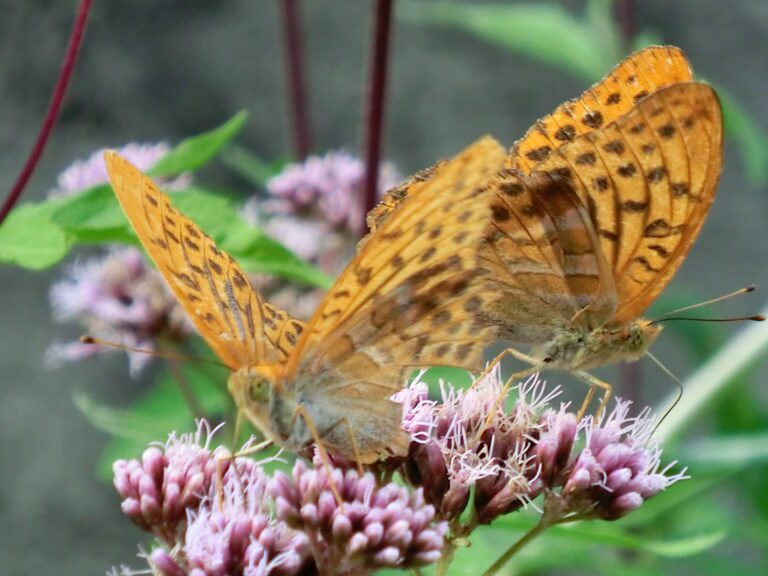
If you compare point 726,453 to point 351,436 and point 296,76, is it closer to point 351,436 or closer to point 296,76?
point 351,436

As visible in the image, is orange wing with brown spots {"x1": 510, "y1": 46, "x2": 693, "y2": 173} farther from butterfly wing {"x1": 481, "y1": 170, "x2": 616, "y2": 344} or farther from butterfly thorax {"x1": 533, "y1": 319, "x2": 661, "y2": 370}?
butterfly thorax {"x1": 533, "y1": 319, "x2": 661, "y2": 370}

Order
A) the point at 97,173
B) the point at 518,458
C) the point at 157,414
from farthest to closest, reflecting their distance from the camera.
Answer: the point at 157,414 < the point at 97,173 < the point at 518,458

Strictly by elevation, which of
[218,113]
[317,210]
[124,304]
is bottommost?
[124,304]

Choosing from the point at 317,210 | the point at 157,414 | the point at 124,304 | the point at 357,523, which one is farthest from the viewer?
the point at 157,414

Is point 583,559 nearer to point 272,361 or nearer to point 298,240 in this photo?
point 298,240

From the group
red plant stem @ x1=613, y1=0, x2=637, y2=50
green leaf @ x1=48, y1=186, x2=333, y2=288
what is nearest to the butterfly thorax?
green leaf @ x1=48, y1=186, x2=333, y2=288

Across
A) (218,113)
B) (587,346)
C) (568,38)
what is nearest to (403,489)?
(587,346)

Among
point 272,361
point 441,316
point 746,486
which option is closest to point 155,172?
point 272,361
